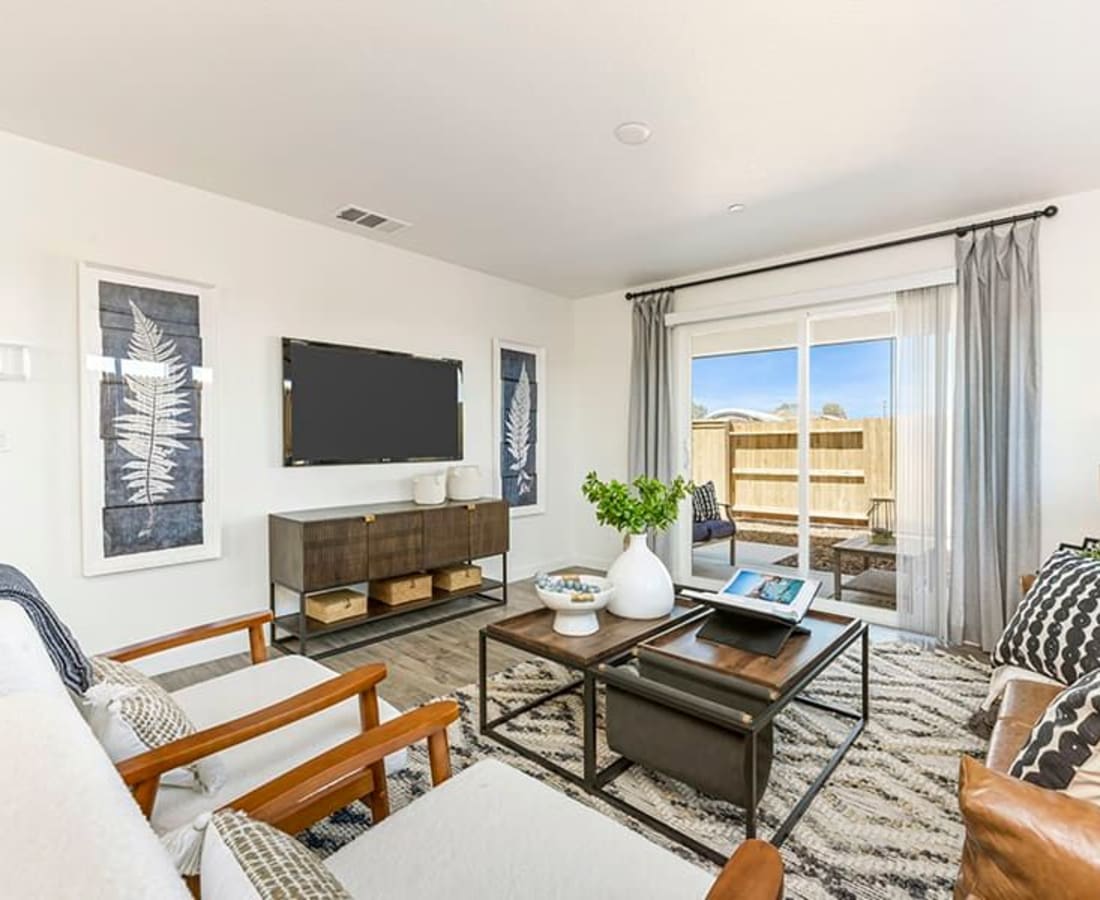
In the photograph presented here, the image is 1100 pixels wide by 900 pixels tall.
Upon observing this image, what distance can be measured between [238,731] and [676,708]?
1.19 meters

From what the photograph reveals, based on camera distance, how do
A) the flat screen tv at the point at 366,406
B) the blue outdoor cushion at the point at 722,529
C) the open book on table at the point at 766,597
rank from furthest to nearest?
the blue outdoor cushion at the point at 722,529 → the flat screen tv at the point at 366,406 → the open book on table at the point at 766,597

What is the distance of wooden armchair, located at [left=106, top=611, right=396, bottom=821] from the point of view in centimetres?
122

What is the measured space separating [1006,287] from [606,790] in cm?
338

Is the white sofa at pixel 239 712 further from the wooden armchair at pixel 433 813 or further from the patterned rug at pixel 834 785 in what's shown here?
the patterned rug at pixel 834 785

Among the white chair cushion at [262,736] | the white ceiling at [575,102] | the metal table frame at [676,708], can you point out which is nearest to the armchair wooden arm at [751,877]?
the metal table frame at [676,708]

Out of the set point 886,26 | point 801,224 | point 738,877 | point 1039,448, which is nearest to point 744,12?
point 886,26

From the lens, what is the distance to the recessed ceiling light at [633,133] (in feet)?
8.09

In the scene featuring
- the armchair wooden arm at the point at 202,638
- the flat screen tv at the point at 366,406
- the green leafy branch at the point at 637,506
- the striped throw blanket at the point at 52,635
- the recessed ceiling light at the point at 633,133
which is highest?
the recessed ceiling light at the point at 633,133

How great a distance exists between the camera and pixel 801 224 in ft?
11.8

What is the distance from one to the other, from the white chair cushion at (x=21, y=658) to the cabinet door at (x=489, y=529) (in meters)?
2.94

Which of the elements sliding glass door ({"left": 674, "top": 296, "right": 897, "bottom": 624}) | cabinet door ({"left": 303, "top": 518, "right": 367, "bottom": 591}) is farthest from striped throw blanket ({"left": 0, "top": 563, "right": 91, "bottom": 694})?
sliding glass door ({"left": 674, "top": 296, "right": 897, "bottom": 624})

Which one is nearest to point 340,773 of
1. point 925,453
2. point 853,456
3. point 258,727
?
point 258,727

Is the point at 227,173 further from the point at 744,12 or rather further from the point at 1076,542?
the point at 1076,542

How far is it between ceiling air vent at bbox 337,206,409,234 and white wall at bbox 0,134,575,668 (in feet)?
0.70
